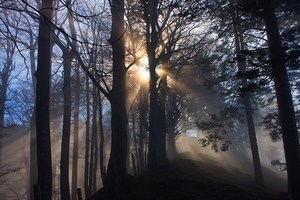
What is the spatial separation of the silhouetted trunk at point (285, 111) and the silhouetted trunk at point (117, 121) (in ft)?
15.9

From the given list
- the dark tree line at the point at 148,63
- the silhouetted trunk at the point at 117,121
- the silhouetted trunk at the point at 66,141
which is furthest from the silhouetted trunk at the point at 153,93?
the silhouetted trunk at the point at 117,121

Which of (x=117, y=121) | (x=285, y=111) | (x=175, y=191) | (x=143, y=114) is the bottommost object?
(x=175, y=191)

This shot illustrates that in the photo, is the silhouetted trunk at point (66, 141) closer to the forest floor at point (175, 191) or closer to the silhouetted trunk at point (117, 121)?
the silhouetted trunk at point (117, 121)

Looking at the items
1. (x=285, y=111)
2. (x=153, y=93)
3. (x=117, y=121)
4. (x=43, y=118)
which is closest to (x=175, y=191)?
(x=117, y=121)

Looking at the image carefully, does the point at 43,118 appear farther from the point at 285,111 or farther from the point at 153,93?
the point at 285,111

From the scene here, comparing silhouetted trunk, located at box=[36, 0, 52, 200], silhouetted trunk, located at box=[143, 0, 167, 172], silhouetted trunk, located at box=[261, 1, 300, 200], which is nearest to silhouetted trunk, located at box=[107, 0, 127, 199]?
silhouetted trunk, located at box=[36, 0, 52, 200]

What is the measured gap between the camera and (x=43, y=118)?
13422 millimetres

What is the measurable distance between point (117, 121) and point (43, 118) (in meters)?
2.56

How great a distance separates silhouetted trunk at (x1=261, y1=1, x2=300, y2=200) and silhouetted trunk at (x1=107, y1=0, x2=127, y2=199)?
4845 mm

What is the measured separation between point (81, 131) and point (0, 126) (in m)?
33.1

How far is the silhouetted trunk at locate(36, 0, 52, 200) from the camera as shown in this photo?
12991mm

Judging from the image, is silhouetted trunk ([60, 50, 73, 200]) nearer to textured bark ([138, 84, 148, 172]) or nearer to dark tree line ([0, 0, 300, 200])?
dark tree line ([0, 0, 300, 200])

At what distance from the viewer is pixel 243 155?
46.7 m

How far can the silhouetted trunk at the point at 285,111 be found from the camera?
11750 mm
